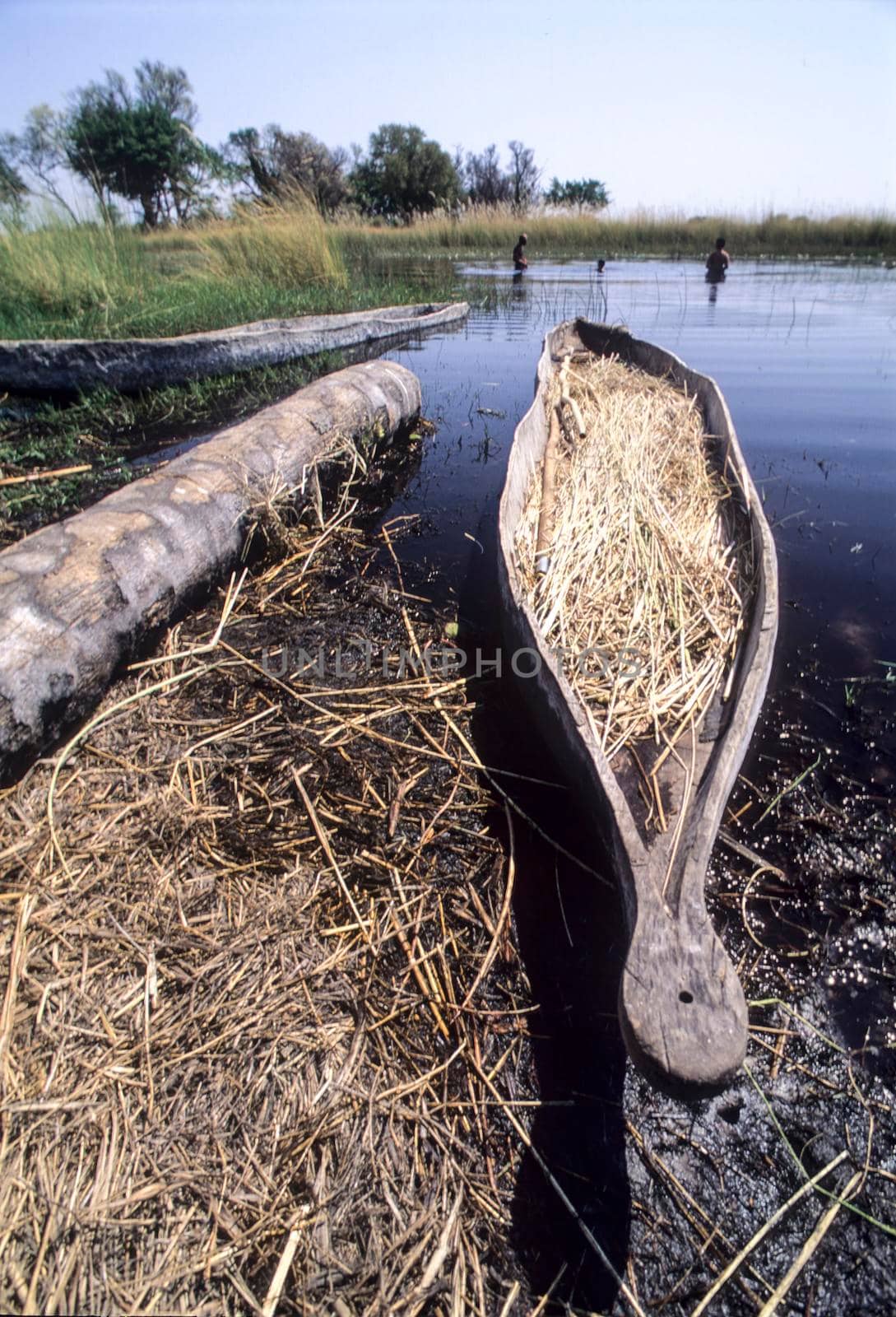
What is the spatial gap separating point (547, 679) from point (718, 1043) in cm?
100

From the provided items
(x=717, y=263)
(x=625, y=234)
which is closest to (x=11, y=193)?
(x=717, y=263)

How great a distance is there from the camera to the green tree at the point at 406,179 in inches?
1323

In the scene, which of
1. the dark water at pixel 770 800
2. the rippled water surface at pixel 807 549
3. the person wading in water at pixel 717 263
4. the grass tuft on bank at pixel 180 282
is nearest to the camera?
the dark water at pixel 770 800

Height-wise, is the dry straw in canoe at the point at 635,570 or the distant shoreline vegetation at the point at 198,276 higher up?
the distant shoreline vegetation at the point at 198,276

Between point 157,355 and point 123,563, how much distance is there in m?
4.38

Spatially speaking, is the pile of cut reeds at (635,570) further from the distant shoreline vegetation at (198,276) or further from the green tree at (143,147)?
the green tree at (143,147)

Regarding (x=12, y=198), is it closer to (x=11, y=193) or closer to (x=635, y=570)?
(x=11, y=193)

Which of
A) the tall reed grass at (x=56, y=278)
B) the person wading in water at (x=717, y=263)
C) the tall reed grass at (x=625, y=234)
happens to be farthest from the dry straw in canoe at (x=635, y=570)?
the tall reed grass at (x=625, y=234)

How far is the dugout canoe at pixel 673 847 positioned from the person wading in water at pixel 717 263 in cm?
1565

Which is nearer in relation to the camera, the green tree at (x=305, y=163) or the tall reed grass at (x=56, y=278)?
the tall reed grass at (x=56, y=278)

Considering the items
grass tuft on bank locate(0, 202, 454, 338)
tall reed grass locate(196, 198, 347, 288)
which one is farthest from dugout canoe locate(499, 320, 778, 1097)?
tall reed grass locate(196, 198, 347, 288)

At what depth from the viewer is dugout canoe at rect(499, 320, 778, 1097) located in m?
1.11

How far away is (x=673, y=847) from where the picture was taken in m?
1.53

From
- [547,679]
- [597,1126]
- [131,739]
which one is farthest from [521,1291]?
[131,739]
